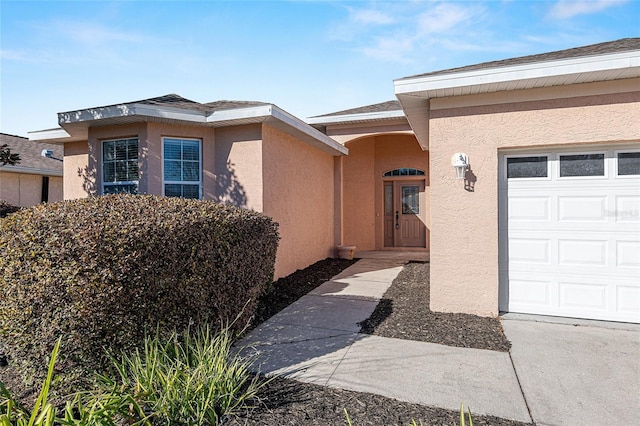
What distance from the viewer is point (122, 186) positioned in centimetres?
794

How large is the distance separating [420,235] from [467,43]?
7.49 meters

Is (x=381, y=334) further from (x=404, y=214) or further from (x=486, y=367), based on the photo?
(x=404, y=214)

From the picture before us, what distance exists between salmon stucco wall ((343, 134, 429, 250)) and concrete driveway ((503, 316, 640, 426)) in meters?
8.22

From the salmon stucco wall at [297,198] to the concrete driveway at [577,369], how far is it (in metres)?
5.16

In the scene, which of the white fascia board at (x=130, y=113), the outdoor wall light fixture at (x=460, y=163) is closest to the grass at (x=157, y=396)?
the outdoor wall light fixture at (x=460, y=163)

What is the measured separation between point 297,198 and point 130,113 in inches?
169

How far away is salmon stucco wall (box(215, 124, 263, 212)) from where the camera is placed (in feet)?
24.8

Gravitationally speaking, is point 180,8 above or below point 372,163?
above

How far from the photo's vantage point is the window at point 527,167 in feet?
17.7

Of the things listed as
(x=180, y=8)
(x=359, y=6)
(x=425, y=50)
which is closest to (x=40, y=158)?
(x=180, y=8)

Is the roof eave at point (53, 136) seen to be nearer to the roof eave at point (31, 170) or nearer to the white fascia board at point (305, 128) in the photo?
the roof eave at point (31, 170)

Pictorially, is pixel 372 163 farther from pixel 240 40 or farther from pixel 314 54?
pixel 240 40

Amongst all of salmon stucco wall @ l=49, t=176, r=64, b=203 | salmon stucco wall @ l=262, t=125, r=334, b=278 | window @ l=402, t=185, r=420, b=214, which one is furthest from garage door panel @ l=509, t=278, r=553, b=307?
salmon stucco wall @ l=49, t=176, r=64, b=203

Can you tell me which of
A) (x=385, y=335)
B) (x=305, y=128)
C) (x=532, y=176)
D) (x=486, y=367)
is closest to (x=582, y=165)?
(x=532, y=176)
